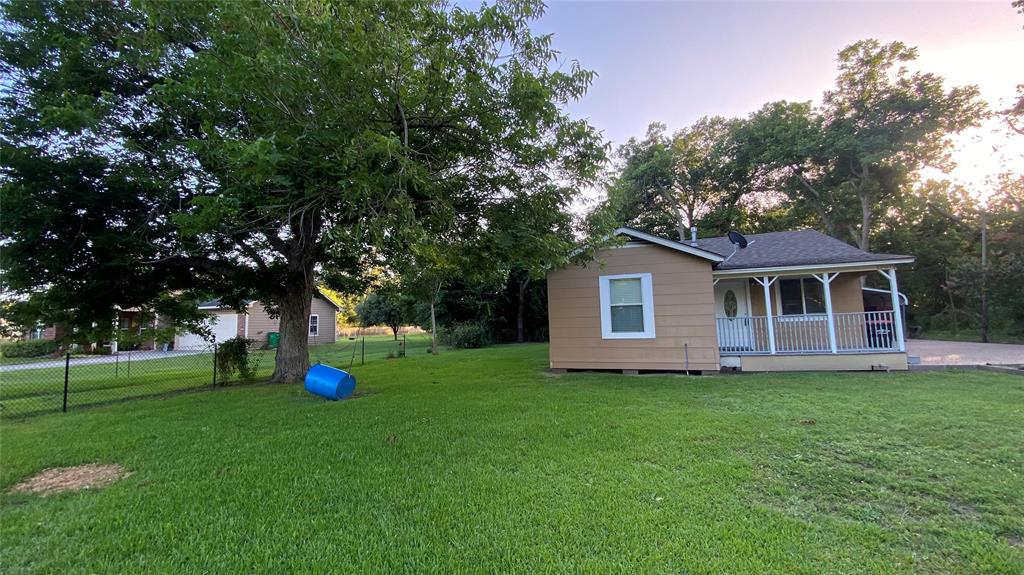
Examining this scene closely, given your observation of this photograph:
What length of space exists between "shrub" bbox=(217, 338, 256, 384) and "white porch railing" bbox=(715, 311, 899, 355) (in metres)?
11.5

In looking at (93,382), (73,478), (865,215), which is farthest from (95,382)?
(865,215)

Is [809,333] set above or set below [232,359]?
above

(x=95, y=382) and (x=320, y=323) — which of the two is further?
(x=320, y=323)

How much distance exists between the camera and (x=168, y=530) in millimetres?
2676

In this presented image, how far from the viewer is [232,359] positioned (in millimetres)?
9547

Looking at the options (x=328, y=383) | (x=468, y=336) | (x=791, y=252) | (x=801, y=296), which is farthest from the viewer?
(x=468, y=336)

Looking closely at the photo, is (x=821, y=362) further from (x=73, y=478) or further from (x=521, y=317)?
(x=521, y=317)

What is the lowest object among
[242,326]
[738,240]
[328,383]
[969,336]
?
[969,336]

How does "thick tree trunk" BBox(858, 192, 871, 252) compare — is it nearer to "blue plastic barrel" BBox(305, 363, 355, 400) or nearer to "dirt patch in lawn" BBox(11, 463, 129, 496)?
"blue plastic barrel" BBox(305, 363, 355, 400)

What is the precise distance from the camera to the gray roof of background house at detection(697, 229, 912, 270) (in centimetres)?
930

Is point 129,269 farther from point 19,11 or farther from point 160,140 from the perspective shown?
point 19,11

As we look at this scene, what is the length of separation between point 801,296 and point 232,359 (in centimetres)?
1453

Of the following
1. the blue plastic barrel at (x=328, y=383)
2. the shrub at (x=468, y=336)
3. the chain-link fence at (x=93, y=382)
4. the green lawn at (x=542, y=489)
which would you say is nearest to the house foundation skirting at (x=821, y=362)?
the green lawn at (x=542, y=489)

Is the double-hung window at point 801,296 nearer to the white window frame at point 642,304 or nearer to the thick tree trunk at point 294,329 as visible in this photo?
the white window frame at point 642,304
